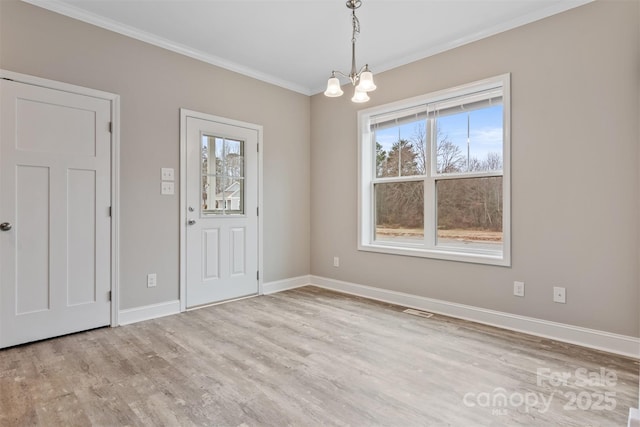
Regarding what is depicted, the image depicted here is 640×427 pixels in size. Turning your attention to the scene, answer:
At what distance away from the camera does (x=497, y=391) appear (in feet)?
6.52

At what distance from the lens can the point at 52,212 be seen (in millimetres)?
2785

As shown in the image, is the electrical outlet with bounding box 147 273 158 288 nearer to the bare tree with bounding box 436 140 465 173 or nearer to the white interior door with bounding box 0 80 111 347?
the white interior door with bounding box 0 80 111 347

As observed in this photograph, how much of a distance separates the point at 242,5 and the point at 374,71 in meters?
1.79

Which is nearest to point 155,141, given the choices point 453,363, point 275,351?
point 275,351

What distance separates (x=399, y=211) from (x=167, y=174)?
2.57m

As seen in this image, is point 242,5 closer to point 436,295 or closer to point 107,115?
point 107,115

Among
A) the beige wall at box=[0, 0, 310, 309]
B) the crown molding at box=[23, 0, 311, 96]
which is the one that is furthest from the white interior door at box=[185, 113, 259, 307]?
the crown molding at box=[23, 0, 311, 96]

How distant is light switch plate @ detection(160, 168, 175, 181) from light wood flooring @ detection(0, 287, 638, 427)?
141 centimetres

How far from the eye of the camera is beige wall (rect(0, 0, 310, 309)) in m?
2.73

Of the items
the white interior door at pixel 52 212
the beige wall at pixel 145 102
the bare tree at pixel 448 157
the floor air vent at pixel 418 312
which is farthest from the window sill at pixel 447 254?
the white interior door at pixel 52 212

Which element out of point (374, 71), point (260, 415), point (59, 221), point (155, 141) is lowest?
point (260, 415)

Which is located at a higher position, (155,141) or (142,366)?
(155,141)

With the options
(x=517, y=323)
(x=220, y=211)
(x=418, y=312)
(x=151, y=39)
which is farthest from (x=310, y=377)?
(x=151, y=39)

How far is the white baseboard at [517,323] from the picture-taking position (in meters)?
2.51
